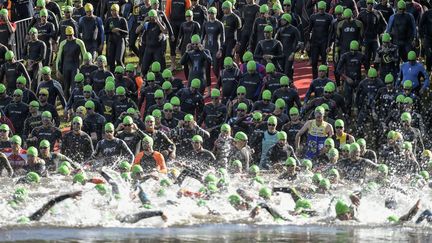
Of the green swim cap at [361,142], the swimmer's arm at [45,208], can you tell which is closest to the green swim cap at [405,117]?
the green swim cap at [361,142]

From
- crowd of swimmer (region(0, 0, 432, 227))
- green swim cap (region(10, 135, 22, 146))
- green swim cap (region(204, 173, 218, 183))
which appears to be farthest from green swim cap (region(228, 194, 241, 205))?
green swim cap (region(10, 135, 22, 146))

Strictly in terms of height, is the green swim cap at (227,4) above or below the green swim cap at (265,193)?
above

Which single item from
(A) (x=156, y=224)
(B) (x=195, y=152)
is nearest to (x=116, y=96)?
(B) (x=195, y=152)

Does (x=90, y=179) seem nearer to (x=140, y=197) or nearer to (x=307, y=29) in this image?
(x=140, y=197)

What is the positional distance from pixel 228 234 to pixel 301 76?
9229 mm

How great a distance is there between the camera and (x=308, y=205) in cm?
3103

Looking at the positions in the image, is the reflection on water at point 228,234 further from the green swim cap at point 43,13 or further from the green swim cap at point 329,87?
the green swim cap at point 43,13

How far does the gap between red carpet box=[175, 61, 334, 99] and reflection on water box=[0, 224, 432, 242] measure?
23.6ft

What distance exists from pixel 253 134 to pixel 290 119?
84cm

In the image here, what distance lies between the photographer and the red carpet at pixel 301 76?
1469 inches

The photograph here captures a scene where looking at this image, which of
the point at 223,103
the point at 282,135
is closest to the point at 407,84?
the point at 282,135

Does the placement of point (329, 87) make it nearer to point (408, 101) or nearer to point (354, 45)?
point (354, 45)

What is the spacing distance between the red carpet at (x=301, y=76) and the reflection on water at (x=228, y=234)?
23.6 ft

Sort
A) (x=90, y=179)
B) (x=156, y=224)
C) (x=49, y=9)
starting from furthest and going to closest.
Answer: (x=49, y=9) < (x=90, y=179) < (x=156, y=224)
